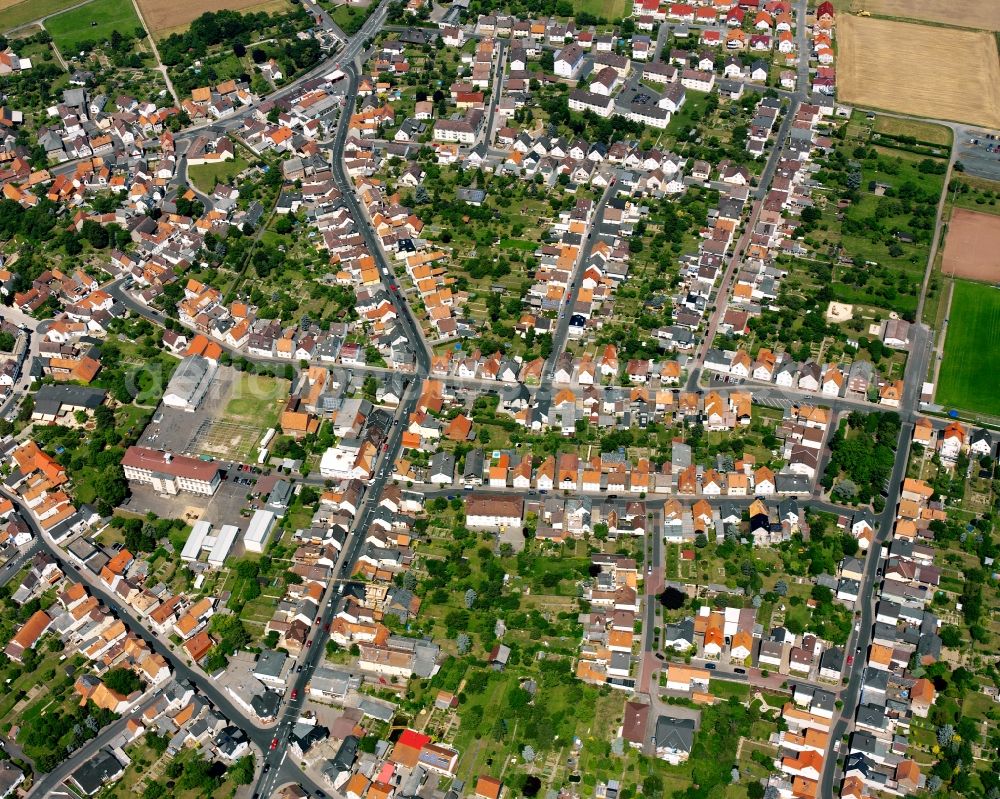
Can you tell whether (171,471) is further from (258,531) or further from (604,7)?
(604,7)

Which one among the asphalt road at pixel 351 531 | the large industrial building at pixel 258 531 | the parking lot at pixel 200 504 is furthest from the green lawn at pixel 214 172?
the large industrial building at pixel 258 531

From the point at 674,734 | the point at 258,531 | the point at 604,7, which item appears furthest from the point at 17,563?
the point at 604,7

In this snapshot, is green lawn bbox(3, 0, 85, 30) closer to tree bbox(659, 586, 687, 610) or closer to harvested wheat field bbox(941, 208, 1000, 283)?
harvested wheat field bbox(941, 208, 1000, 283)

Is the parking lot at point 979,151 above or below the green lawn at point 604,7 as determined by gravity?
below

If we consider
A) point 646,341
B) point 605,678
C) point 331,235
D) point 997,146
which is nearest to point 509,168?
point 331,235

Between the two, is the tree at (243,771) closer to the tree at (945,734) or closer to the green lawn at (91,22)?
the tree at (945,734)

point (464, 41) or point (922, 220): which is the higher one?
point (464, 41)

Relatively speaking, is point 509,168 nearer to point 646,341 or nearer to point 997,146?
point 646,341
